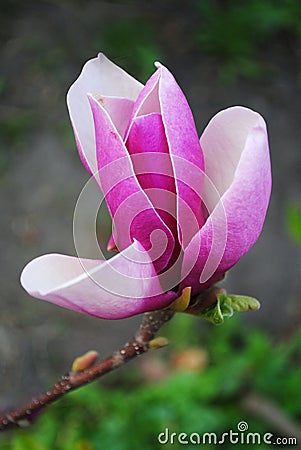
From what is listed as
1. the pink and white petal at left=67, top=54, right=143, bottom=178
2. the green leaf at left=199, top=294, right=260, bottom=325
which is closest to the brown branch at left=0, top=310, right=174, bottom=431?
the green leaf at left=199, top=294, right=260, bottom=325

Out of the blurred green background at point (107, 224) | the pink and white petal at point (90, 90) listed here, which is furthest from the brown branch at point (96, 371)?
the blurred green background at point (107, 224)

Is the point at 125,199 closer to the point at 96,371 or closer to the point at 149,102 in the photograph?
the point at 149,102

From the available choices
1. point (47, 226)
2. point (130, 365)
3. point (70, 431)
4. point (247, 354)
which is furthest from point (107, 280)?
point (47, 226)

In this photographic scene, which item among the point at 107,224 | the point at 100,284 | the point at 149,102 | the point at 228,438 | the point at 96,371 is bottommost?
the point at 228,438

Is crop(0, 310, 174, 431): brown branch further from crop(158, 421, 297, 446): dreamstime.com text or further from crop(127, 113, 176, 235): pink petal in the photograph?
crop(158, 421, 297, 446): dreamstime.com text

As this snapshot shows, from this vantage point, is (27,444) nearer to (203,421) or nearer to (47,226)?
(203,421)

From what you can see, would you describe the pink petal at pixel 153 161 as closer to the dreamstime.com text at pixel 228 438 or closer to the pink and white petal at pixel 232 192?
the pink and white petal at pixel 232 192

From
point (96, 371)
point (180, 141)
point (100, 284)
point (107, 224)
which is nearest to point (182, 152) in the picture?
point (180, 141)
